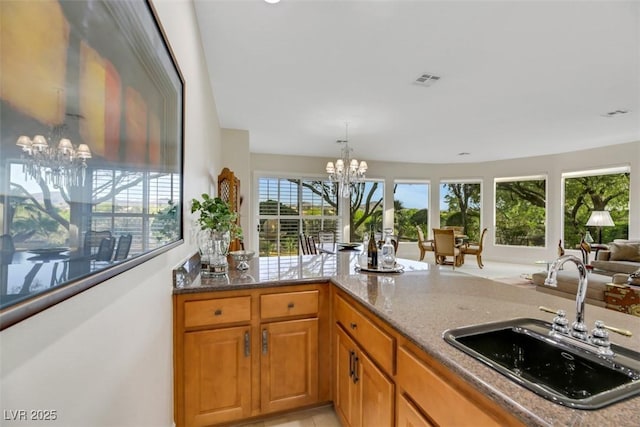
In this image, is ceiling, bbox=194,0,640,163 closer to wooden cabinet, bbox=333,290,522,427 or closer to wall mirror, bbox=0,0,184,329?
wall mirror, bbox=0,0,184,329

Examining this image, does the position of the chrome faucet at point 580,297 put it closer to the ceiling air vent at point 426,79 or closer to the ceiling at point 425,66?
the ceiling at point 425,66

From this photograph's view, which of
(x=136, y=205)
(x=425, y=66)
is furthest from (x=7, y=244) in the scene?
(x=425, y=66)

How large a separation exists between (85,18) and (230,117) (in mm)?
4070

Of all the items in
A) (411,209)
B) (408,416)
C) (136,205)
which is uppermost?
(411,209)

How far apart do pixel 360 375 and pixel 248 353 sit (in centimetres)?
69

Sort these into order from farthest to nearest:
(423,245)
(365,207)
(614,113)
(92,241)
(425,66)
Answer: (365,207) < (423,245) < (614,113) < (425,66) < (92,241)

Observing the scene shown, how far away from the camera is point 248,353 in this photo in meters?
1.74

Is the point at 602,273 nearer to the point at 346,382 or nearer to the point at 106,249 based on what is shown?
the point at 346,382

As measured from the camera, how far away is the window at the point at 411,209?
27.0ft

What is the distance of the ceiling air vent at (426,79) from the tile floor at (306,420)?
3140mm

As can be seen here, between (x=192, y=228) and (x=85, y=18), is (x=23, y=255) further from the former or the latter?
(x=192, y=228)

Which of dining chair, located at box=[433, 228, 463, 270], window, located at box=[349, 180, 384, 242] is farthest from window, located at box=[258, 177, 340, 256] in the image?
dining chair, located at box=[433, 228, 463, 270]

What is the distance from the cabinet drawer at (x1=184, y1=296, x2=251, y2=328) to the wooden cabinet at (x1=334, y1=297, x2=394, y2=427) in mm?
563

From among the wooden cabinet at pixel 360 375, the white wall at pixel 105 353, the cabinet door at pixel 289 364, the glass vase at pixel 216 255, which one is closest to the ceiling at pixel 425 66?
the white wall at pixel 105 353
